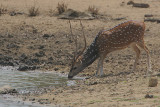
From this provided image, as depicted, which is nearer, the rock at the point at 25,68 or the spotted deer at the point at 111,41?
the spotted deer at the point at 111,41

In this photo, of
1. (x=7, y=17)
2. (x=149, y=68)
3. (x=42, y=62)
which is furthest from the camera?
(x=7, y=17)

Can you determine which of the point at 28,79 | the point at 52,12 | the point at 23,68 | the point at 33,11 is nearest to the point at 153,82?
the point at 28,79

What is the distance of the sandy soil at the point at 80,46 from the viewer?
9.48 m

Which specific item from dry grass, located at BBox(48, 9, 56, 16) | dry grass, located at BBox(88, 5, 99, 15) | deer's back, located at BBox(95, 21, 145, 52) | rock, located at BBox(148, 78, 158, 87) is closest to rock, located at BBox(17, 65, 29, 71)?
deer's back, located at BBox(95, 21, 145, 52)

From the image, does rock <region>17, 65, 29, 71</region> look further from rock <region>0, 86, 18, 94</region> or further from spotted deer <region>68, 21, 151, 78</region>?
rock <region>0, 86, 18, 94</region>

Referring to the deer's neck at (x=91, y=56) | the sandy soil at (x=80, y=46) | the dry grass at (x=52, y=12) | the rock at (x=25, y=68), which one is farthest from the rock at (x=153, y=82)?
the dry grass at (x=52, y=12)

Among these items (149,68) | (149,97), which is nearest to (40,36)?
(149,68)

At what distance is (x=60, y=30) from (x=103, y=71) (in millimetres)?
4412

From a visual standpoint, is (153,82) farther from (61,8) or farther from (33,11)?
(61,8)

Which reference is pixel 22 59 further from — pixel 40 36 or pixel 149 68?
pixel 149 68

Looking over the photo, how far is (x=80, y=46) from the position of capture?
15.7 m

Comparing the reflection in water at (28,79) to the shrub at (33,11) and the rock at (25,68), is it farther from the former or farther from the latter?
the shrub at (33,11)

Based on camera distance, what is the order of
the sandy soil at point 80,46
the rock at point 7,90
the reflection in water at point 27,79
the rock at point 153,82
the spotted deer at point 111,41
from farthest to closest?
1. the spotted deer at point 111,41
2. the reflection in water at point 27,79
3. the rock at point 7,90
4. the rock at point 153,82
5. the sandy soil at point 80,46

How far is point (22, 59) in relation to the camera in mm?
14539
